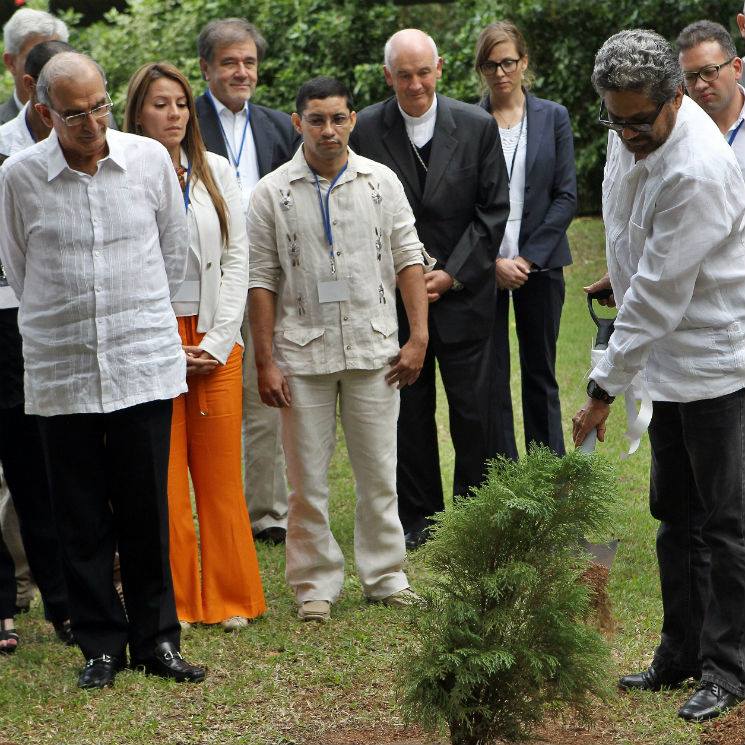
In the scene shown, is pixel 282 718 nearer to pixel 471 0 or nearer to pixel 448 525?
pixel 448 525

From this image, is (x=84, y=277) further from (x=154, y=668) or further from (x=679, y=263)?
(x=679, y=263)

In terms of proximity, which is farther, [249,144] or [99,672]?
[249,144]

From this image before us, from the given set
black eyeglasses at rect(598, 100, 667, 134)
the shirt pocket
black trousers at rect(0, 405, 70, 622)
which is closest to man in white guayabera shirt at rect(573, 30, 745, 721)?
black eyeglasses at rect(598, 100, 667, 134)

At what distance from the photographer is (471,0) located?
15.3 metres

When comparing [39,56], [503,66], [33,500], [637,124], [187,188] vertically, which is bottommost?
[33,500]

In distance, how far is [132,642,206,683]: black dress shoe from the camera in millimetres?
5055

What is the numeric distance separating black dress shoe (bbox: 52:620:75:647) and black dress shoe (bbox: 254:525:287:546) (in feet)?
5.11

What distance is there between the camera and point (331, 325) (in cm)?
565

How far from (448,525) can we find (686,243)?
3.86 feet

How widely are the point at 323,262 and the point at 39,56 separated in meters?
1.53

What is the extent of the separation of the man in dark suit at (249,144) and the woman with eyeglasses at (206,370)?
3.53ft

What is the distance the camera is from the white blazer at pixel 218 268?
5.50 metres

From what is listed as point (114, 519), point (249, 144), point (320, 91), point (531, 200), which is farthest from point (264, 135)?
point (114, 519)

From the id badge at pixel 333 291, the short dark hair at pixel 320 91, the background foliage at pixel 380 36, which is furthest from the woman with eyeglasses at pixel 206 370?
the background foliage at pixel 380 36
